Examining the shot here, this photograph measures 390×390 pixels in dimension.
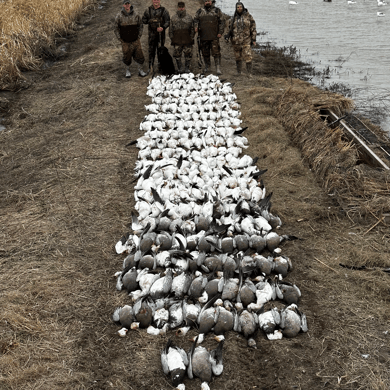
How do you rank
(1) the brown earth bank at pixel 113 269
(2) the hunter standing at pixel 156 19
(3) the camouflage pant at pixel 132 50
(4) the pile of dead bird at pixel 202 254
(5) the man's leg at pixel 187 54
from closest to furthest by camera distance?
(1) the brown earth bank at pixel 113 269 < (4) the pile of dead bird at pixel 202 254 < (2) the hunter standing at pixel 156 19 < (3) the camouflage pant at pixel 132 50 < (5) the man's leg at pixel 187 54

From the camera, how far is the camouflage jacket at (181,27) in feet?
29.3

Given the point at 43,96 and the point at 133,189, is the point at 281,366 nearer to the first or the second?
the point at 133,189

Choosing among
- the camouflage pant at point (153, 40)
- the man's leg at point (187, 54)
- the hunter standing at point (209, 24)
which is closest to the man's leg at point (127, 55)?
the camouflage pant at point (153, 40)

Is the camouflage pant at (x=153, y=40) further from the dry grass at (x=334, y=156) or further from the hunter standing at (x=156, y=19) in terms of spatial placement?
the dry grass at (x=334, y=156)

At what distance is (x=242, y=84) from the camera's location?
29.9 ft

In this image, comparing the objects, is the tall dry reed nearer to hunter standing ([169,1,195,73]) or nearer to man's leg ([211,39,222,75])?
hunter standing ([169,1,195,73])

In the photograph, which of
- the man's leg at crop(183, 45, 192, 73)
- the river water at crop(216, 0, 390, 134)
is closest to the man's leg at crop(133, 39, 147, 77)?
the man's leg at crop(183, 45, 192, 73)

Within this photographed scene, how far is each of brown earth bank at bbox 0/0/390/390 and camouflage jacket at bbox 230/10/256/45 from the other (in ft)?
7.62

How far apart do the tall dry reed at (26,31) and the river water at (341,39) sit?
7.37 m

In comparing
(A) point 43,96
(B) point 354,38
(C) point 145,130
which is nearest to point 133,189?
(C) point 145,130

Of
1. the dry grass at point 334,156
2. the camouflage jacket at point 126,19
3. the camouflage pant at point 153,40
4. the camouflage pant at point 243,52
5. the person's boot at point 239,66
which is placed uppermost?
the camouflage jacket at point 126,19

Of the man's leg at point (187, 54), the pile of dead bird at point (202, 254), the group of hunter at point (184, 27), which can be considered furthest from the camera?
the man's leg at point (187, 54)

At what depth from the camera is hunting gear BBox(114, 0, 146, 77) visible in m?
8.72

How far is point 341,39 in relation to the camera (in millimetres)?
13984
